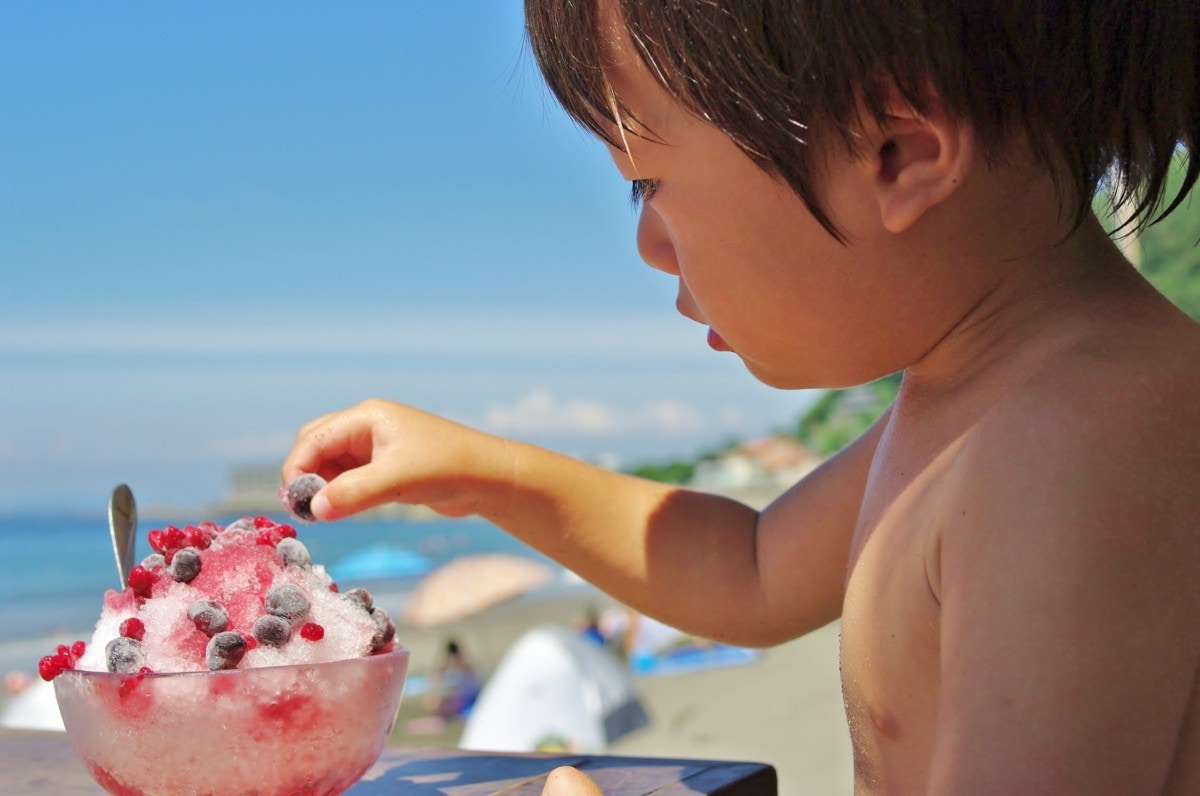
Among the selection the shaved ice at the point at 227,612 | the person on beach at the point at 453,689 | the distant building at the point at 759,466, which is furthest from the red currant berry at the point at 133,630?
the distant building at the point at 759,466

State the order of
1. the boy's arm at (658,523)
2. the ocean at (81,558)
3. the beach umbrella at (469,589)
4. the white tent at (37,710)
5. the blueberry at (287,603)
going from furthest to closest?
1. the ocean at (81,558)
2. the beach umbrella at (469,589)
3. the white tent at (37,710)
4. the boy's arm at (658,523)
5. the blueberry at (287,603)

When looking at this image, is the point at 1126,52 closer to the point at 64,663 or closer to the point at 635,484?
the point at 635,484

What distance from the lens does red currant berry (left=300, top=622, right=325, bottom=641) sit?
0.95m

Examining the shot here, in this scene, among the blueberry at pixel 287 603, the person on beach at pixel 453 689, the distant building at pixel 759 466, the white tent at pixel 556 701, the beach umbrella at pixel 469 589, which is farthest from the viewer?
the distant building at pixel 759 466

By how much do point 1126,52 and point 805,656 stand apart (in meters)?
8.76

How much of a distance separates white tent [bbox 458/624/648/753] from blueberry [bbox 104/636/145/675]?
5707mm

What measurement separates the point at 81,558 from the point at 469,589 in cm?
1657

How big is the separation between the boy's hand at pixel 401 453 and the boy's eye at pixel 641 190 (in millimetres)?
339

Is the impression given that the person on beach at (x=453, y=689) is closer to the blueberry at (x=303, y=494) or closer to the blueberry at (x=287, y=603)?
the blueberry at (x=303, y=494)

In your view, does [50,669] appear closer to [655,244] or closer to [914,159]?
[655,244]

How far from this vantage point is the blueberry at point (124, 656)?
913 mm

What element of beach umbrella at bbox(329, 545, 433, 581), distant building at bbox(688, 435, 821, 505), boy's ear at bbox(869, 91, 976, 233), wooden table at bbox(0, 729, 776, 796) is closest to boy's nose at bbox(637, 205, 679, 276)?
boy's ear at bbox(869, 91, 976, 233)

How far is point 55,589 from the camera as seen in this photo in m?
21.5

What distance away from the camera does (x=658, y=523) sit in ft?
4.99
